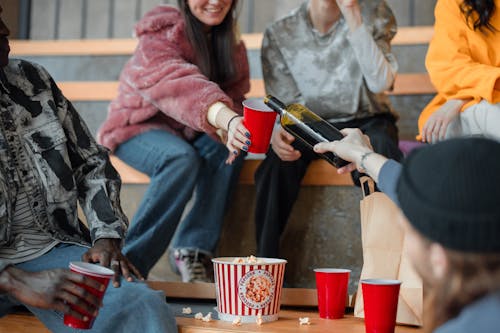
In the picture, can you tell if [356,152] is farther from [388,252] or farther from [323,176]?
[323,176]

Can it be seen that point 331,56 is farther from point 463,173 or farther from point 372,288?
point 463,173

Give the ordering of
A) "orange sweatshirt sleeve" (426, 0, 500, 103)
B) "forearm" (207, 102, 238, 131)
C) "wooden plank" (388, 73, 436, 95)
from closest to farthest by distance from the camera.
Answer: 1. "forearm" (207, 102, 238, 131)
2. "orange sweatshirt sleeve" (426, 0, 500, 103)
3. "wooden plank" (388, 73, 436, 95)

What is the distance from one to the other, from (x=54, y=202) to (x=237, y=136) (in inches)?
16.1

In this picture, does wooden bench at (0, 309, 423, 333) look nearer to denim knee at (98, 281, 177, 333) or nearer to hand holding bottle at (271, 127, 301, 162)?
denim knee at (98, 281, 177, 333)

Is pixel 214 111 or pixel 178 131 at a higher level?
pixel 214 111

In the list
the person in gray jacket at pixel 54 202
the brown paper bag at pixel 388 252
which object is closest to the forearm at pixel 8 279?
the person in gray jacket at pixel 54 202

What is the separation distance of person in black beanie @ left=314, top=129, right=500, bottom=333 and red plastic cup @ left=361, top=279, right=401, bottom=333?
481mm

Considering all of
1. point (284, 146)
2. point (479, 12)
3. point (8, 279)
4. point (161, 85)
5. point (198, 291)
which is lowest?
point (198, 291)

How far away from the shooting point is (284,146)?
1796 mm

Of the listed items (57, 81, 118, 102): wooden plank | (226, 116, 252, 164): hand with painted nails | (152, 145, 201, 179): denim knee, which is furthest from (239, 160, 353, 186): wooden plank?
(57, 81, 118, 102): wooden plank

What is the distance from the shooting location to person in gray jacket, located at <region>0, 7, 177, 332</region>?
1229 millimetres

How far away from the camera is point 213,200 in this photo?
6.61 ft

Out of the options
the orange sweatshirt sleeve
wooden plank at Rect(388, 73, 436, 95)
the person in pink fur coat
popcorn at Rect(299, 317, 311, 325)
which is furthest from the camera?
wooden plank at Rect(388, 73, 436, 95)

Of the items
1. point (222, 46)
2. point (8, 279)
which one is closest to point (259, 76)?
point (222, 46)
